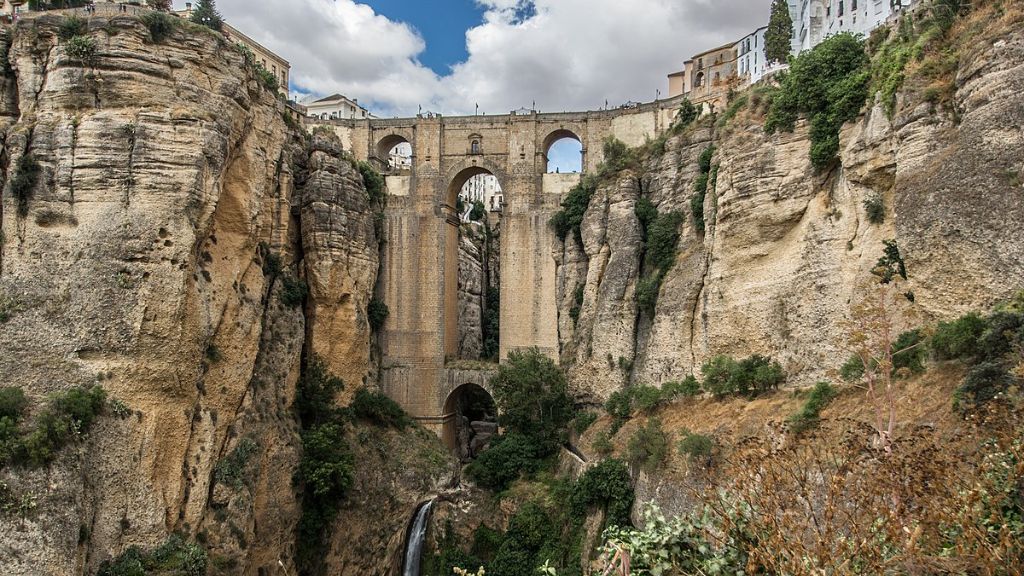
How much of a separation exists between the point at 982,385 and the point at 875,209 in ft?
21.4

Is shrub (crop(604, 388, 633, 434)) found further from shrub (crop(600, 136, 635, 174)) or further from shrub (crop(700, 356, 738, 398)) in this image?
shrub (crop(600, 136, 635, 174))

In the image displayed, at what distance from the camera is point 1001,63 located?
12758mm

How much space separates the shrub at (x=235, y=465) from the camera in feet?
60.0

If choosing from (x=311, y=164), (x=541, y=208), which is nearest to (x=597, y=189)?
(x=541, y=208)

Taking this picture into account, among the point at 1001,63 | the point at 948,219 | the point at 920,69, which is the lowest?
the point at 948,219

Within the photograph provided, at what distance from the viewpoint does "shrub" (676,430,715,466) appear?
1716 centimetres

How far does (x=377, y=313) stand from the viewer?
98.3 ft

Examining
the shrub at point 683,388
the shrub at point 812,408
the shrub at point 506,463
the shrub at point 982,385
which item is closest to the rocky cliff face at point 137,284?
the shrub at point 506,463

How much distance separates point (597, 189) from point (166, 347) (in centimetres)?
1889

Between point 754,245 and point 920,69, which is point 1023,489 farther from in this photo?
point 754,245

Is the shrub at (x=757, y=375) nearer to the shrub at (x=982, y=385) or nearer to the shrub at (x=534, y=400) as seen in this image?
the shrub at (x=982, y=385)

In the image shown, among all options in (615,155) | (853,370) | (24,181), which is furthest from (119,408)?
(615,155)

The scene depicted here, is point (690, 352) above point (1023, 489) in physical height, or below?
above

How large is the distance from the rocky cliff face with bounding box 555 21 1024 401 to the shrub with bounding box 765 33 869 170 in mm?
460
